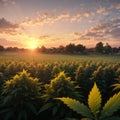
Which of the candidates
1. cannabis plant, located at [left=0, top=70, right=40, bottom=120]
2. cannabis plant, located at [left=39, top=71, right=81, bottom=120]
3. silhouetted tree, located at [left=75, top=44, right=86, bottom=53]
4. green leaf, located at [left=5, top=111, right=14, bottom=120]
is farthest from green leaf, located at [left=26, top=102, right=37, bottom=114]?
silhouetted tree, located at [left=75, top=44, right=86, bottom=53]

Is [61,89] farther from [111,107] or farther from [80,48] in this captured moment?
[80,48]

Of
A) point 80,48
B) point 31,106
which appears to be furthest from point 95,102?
point 80,48

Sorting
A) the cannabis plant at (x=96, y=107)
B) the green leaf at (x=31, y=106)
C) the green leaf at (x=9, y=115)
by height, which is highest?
the cannabis plant at (x=96, y=107)

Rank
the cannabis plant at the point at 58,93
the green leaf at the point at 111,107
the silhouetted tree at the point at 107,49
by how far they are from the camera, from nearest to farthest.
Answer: the green leaf at the point at 111,107 → the cannabis plant at the point at 58,93 → the silhouetted tree at the point at 107,49

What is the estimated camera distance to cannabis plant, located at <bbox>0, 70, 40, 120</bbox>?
22.3 feet

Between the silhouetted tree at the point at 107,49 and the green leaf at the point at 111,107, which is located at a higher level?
the silhouetted tree at the point at 107,49

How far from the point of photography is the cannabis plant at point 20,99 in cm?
680

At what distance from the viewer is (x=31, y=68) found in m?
16.6

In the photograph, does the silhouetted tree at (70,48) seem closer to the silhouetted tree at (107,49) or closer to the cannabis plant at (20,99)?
the silhouetted tree at (107,49)

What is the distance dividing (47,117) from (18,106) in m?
0.95

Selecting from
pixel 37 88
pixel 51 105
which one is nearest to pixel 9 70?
pixel 37 88

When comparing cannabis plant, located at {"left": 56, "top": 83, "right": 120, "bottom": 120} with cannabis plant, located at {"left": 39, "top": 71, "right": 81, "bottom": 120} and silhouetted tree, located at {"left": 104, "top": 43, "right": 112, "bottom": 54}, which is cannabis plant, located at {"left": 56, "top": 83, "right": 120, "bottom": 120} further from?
silhouetted tree, located at {"left": 104, "top": 43, "right": 112, "bottom": 54}

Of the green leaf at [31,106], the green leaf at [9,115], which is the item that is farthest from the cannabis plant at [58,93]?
the green leaf at [9,115]

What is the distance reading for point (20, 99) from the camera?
23.0 feet
